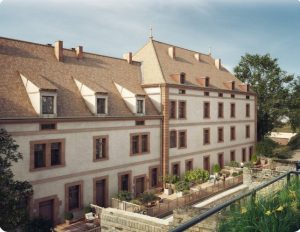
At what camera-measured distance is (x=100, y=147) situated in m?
25.4

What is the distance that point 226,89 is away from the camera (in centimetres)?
3938

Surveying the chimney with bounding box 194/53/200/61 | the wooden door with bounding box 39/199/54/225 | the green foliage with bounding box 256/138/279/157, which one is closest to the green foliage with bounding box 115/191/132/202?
the wooden door with bounding box 39/199/54/225

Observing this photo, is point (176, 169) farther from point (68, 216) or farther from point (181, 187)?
point (68, 216)

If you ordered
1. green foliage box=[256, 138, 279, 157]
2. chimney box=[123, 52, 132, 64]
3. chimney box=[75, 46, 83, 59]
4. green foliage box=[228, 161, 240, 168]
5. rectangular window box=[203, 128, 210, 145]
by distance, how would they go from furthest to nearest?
1. green foliage box=[256, 138, 279, 157]
2. green foliage box=[228, 161, 240, 168]
3. rectangular window box=[203, 128, 210, 145]
4. chimney box=[123, 52, 132, 64]
5. chimney box=[75, 46, 83, 59]

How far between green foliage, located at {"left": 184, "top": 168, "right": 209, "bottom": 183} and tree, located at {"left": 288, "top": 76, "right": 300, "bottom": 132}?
2719cm

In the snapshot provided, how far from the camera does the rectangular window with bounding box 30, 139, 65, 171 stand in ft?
68.4

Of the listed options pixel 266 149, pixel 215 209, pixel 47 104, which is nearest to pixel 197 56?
pixel 266 149

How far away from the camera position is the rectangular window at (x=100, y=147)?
24877 mm

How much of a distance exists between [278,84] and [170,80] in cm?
2847

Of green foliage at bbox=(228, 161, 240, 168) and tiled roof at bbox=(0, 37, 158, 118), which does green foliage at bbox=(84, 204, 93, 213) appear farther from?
green foliage at bbox=(228, 161, 240, 168)

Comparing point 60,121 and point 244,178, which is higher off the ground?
point 60,121

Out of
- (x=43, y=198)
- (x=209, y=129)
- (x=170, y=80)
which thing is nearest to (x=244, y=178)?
(x=209, y=129)

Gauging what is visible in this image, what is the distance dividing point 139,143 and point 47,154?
907cm

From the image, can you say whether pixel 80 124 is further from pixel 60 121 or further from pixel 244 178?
pixel 244 178
